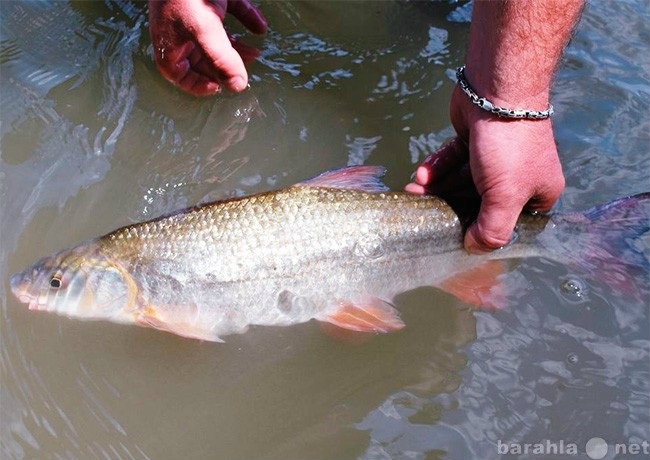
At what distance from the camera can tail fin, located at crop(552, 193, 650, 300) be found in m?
2.97

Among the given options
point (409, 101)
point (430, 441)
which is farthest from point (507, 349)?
point (409, 101)

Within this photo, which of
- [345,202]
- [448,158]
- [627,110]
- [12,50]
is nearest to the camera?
[345,202]

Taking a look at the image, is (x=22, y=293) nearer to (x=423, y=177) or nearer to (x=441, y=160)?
(x=423, y=177)

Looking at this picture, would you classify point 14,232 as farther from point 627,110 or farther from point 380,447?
point 627,110

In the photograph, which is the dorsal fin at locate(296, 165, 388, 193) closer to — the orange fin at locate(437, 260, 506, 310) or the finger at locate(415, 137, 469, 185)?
the finger at locate(415, 137, 469, 185)

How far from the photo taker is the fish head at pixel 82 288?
293cm

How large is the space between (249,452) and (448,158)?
1.55 m

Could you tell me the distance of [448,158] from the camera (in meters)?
3.22

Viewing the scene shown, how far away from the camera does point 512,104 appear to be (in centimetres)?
273

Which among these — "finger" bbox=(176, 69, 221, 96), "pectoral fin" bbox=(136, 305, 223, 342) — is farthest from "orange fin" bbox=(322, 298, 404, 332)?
"finger" bbox=(176, 69, 221, 96)

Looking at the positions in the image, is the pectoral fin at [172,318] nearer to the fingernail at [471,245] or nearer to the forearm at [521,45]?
the fingernail at [471,245]

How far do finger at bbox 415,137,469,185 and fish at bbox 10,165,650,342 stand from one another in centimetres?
20

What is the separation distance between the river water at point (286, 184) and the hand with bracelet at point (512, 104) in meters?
0.63

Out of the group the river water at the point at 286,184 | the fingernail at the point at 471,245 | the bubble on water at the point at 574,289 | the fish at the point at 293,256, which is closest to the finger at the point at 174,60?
the river water at the point at 286,184
